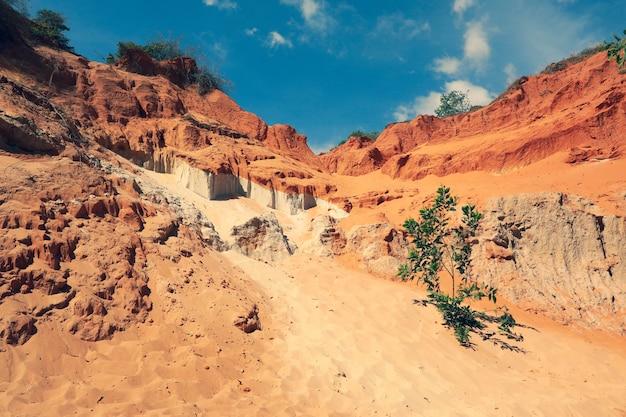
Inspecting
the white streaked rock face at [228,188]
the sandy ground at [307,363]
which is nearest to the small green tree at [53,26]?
the white streaked rock face at [228,188]

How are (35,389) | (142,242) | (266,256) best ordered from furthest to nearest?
(266,256) → (142,242) → (35,389)

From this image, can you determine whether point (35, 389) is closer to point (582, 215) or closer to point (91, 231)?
point (91, 231)

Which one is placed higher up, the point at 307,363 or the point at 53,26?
the point at 53,26

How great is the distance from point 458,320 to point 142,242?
737 cm

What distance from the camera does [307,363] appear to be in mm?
5934

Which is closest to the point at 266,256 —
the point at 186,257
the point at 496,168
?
the point at 186,257

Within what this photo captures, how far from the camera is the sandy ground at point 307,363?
4109 mm

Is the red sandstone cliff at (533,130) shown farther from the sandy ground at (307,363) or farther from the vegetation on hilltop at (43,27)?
the vegetation on hilltop at (43,27)

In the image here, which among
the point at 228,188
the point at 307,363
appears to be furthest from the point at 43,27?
the point at 307,363

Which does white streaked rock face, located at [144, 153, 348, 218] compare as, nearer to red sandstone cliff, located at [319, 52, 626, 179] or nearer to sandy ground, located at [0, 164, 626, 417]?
sandy ground, located at [0, 164, 626, 417]

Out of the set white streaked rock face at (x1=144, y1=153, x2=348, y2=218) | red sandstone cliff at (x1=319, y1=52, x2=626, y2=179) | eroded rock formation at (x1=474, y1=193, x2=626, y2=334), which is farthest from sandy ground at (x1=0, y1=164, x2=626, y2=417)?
red sandstone cliff at (x1=319, y1=52, x2=626, y2=179)

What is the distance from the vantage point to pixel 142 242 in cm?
718

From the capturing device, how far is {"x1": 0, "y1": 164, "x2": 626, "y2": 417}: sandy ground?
4.11m

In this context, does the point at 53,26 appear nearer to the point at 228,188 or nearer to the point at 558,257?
the point at 228,188
